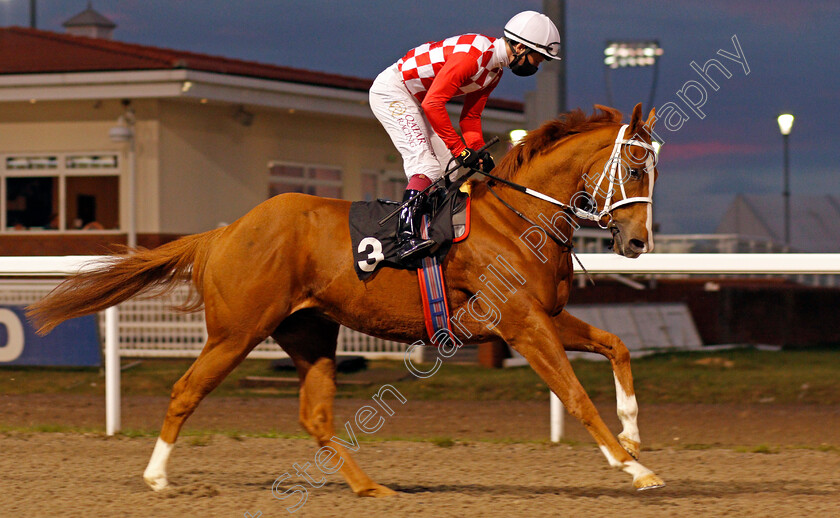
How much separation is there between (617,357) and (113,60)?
1143 centimetres

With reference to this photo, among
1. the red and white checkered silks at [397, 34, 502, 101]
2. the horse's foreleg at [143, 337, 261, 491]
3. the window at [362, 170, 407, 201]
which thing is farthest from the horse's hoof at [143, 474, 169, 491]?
the window at [362, 170, 407, 201]

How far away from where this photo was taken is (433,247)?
14.1ft

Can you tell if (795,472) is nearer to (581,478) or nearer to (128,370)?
(581,478)

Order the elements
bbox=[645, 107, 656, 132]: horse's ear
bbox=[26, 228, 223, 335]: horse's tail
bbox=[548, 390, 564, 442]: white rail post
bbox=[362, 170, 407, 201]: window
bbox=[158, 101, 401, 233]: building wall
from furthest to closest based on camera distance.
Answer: bbox=[362, 170, 407, 201]: window, bbox=[158, 101, 401, 233]: building wall, bbox=[548, 390, 564, 442]: white rail post, bbox=[26, 228, 223, 335]: horse's tail, bbox=[645, 107, 656, 132]: horse's ear

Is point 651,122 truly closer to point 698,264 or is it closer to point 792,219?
point 698,264

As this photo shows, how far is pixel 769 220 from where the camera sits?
23312 millimetres

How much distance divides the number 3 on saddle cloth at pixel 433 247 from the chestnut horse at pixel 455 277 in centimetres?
4

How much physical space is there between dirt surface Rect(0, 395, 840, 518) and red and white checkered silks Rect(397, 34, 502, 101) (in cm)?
182

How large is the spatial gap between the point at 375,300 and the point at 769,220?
20688 mm

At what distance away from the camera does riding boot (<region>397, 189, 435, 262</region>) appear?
14.1 ft

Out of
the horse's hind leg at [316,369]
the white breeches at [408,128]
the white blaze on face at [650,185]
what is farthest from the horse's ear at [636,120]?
the horse's hind leg at [316,369]

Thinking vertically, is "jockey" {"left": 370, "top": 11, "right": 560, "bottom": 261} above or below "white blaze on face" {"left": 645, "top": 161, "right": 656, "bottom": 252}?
above

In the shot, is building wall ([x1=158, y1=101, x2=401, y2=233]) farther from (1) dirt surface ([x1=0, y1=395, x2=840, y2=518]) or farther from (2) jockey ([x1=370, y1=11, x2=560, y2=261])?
(2) jockey ([x1=370, y1=11, x2=560, y2=261])

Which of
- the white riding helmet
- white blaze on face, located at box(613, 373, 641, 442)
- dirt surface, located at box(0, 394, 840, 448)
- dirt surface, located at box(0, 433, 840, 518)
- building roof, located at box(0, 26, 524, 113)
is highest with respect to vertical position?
building roof, located at box(0, 26, 524, 113)
